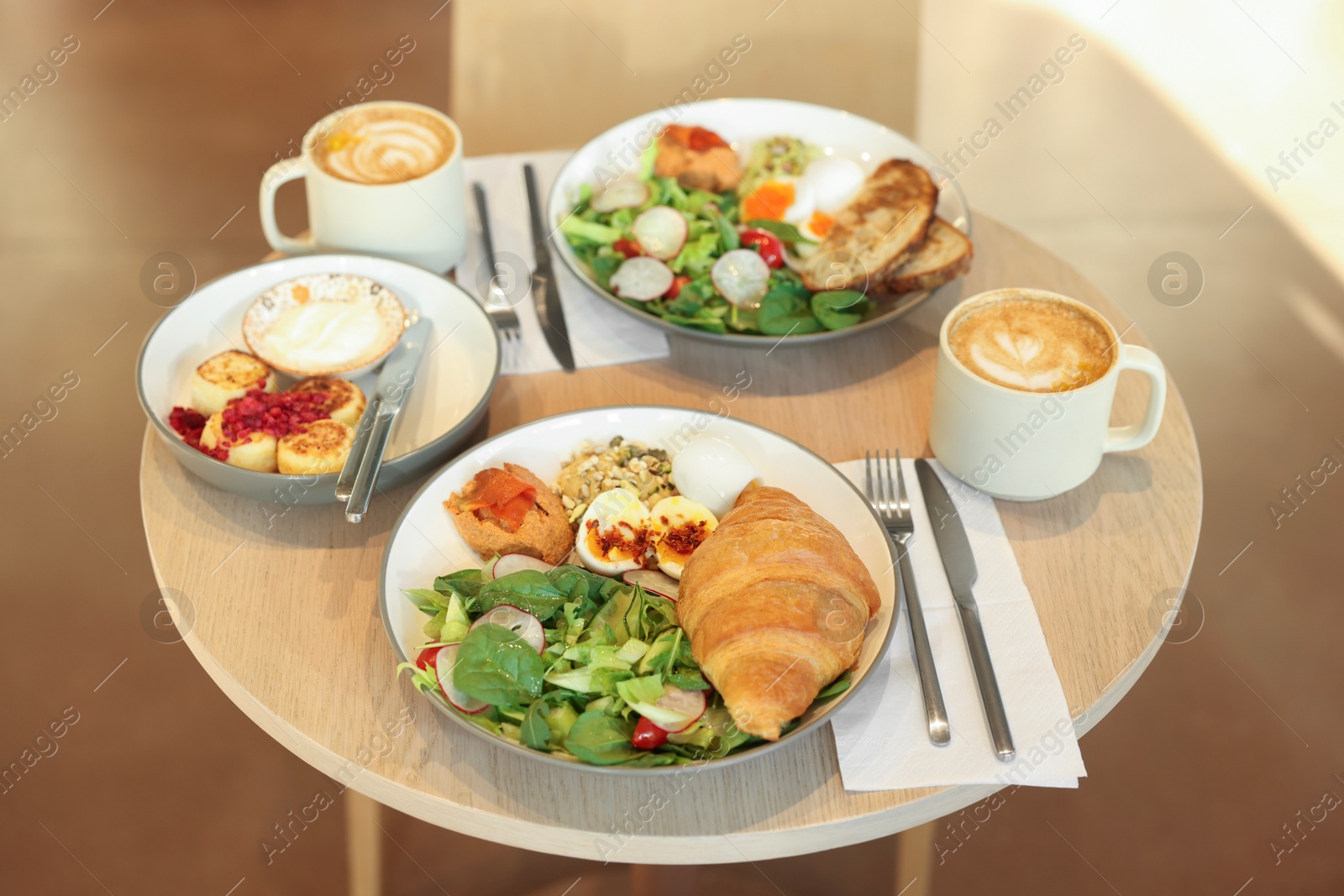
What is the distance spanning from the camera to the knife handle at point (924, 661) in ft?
3.61

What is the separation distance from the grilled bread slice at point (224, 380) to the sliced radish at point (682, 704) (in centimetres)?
76

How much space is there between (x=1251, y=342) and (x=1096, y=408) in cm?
234

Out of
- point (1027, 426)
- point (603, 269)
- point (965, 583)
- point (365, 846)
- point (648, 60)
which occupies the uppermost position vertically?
point (1027, 426)

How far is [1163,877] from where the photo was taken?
208cm

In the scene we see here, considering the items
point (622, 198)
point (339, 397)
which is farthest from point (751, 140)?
point (339, 397)

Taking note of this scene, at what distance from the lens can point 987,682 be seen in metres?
1.14

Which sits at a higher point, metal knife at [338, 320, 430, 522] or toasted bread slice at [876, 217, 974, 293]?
toasted bread slice at [876, 217, 974, 293]

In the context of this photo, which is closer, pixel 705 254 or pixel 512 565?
pixel 512 565

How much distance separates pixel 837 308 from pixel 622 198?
0.45 metres

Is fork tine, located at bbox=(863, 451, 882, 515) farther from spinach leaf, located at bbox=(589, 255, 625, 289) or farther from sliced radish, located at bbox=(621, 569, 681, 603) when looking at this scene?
spinach leaf, located at bbox=(589, 255, 625, 289)

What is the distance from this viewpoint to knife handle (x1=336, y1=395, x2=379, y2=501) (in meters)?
1.26

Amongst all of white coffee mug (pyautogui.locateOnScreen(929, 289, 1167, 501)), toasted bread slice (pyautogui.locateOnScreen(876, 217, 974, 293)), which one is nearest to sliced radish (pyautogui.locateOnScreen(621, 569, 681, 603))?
white coffee mug (pyautogui.locateOnScreen(929, 289, 1167, 501))

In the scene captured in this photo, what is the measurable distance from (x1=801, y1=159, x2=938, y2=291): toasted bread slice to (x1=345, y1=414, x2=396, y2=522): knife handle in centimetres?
70

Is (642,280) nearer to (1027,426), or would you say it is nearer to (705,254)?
(705,254)
